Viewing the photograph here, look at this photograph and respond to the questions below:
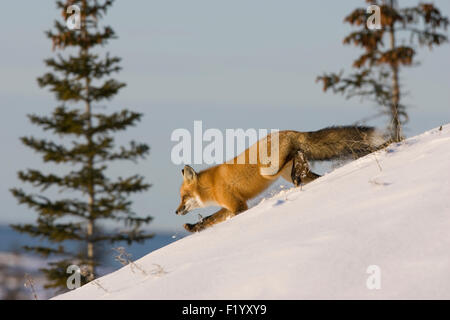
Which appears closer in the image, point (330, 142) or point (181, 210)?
point (330, 142)

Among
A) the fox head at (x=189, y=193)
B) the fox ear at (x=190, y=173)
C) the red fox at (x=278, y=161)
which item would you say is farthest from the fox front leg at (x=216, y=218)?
the fox ear at (x=190, y=173)

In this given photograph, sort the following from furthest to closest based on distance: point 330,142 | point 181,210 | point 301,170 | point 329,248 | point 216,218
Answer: point 181,210
point 216,218
point 330,142
point 301,170
point 329,248

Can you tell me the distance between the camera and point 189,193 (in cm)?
1176

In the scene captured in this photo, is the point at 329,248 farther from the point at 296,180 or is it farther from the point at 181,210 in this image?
the point at 181,210

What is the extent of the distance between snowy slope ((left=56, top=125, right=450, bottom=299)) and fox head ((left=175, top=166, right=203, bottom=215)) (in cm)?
463

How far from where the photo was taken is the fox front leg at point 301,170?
31.5 ft

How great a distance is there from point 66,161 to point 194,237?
36.3 meters

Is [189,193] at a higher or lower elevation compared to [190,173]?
lower

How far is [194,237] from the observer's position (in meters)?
6.90

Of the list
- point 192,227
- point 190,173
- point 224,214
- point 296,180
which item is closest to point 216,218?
point 224,214

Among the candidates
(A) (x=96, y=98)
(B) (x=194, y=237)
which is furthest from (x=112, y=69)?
(B) (x=194, y=237)

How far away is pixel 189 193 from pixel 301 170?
277 cm

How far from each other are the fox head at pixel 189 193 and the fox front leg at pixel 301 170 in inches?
96.1
